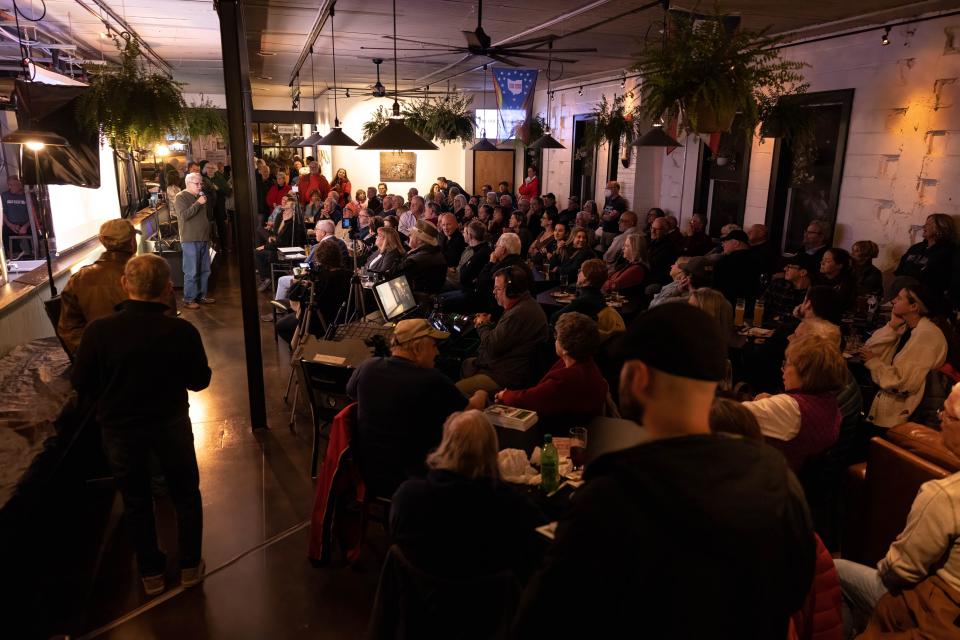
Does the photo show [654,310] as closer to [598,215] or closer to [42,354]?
[42,354]

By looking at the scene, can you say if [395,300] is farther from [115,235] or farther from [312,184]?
[312,184]

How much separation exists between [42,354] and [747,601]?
16.7 feet

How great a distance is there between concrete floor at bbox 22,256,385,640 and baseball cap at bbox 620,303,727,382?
8.19ft

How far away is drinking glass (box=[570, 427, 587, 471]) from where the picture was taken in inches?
118

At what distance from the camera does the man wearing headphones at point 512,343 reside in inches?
174

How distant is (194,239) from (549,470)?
24.2 ft

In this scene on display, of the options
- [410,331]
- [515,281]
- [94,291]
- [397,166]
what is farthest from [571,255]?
[397,166]

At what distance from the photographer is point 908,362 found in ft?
14.1

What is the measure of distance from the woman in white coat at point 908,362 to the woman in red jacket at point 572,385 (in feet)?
6.92

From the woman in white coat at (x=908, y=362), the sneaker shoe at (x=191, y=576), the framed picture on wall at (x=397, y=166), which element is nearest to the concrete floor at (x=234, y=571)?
the sneaker shoe at (x=191, y=576)

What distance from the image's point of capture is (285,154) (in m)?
19.0

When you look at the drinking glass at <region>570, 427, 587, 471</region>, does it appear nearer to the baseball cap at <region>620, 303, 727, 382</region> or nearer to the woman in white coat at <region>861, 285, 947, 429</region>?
the baseball cap at <region>620, 303, 727, 382</region>

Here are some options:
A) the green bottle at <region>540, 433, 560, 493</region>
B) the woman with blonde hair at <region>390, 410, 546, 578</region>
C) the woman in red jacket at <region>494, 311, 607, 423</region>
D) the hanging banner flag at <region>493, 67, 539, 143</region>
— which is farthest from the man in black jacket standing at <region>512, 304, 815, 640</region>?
the hanging banner flag at <region>493, 67, 539, 143</region>

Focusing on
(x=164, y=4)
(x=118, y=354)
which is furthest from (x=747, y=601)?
(x=164, y=4)
